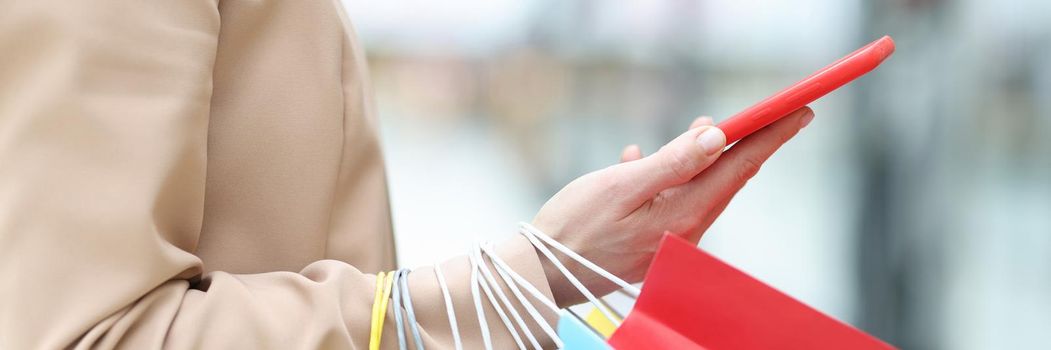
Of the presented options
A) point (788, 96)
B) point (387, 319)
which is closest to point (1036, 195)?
point (788, 96)

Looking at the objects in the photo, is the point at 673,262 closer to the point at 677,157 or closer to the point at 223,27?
the point at 677,157

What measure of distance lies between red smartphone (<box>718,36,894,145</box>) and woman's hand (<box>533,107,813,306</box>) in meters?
0.01

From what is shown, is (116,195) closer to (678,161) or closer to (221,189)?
(221,189)

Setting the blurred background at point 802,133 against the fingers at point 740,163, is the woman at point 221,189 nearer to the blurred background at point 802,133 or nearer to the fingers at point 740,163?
the fingers at point 740,163

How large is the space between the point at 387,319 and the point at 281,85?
0.57 feet

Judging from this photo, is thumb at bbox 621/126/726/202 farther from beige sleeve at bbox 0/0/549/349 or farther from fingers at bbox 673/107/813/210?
beige sleeve at bbox 0/0/549/349

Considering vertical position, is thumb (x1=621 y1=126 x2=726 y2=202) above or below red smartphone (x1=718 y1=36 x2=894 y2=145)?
below

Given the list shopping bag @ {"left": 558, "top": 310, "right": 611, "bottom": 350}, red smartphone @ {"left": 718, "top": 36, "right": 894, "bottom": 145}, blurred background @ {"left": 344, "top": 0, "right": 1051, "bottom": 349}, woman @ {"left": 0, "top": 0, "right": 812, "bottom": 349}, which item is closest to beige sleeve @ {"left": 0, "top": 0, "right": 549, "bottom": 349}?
woman @ {"left": 0, "top": 0, "right": 812, "bottom": 349}

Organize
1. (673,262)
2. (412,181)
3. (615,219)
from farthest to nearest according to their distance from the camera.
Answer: (412,181)
(615,219)
(673,262)

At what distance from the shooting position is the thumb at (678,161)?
19.5 inches

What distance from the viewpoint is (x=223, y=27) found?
532 millimetres

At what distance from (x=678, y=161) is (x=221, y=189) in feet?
0.91

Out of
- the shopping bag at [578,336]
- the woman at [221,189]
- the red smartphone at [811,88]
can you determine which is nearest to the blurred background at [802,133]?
the woman at [221,189]

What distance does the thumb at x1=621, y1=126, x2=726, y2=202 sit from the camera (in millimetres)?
496
